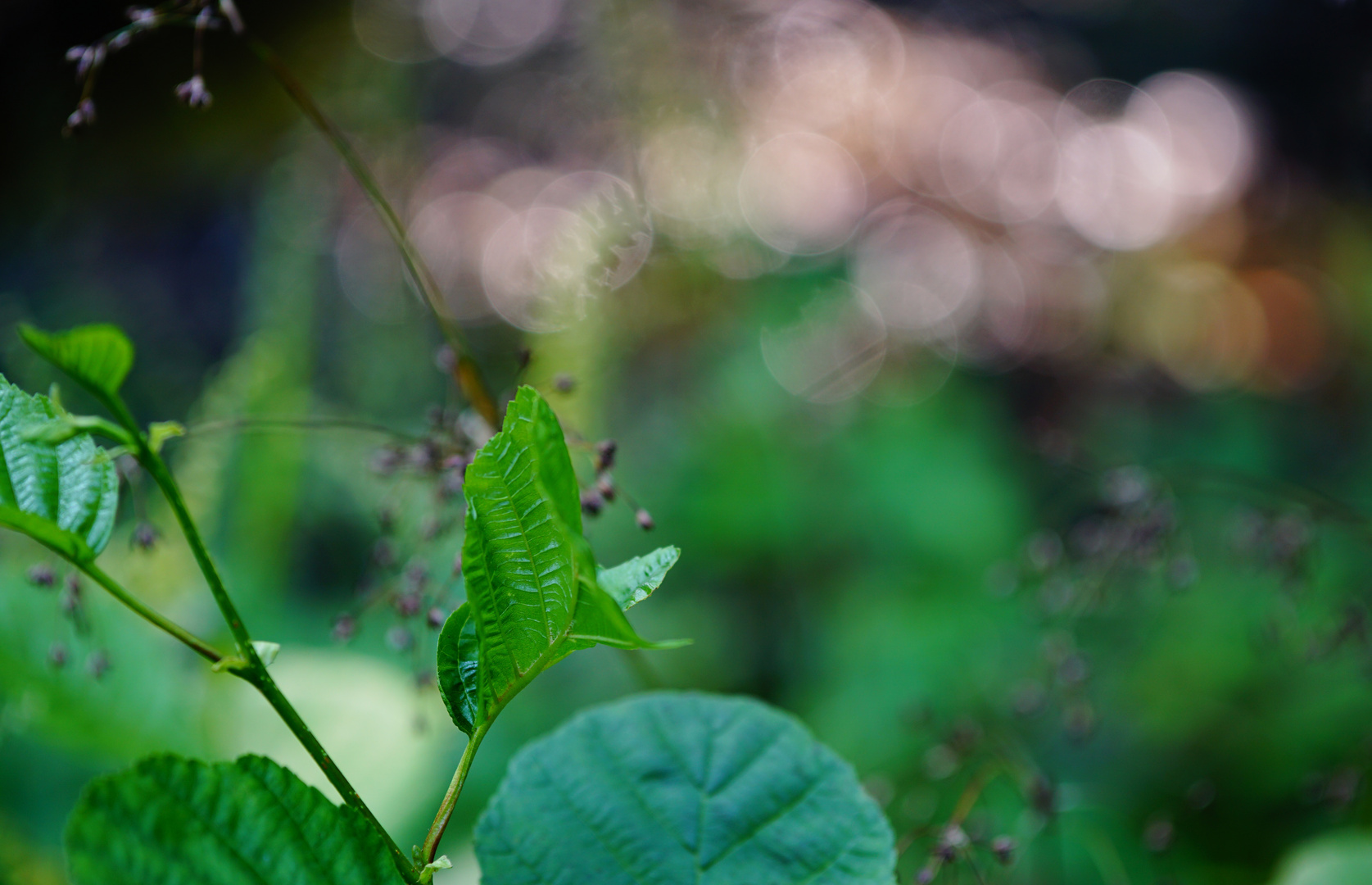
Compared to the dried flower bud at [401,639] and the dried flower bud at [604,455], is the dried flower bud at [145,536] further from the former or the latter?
the dried flower bud at [604,455]

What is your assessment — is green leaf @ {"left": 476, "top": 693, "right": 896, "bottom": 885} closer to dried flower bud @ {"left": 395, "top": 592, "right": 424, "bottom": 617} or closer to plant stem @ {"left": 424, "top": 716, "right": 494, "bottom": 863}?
plant stem @ {"left": 424, "top": 716, "right": 494, "bottom": 863}

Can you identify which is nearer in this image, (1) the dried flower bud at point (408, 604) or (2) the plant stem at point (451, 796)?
(2) the plant stem at point (451, 796)

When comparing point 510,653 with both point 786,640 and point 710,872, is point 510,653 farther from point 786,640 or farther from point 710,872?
point 786,640

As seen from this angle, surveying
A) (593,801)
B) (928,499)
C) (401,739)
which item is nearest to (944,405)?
(928,499)

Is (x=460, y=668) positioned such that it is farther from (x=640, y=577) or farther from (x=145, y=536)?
(x=145, y=536)

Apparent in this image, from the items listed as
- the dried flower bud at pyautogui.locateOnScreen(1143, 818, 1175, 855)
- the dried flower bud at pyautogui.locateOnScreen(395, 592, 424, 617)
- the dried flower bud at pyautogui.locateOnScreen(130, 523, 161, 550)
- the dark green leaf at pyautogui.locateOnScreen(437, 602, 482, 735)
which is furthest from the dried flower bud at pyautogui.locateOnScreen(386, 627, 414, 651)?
the dried flower bud at pyautogui.locateOnScreen(1143, 818, 1175, 855)

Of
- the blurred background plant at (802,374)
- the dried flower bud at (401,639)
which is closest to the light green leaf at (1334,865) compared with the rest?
the blurred background plant at (802,374)

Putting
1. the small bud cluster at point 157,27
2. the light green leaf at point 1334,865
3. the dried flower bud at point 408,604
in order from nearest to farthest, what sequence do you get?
the small bud cluster at point 157,27 < the dried flower bud at point 408,604 < the light green leaf at point 1334,865
